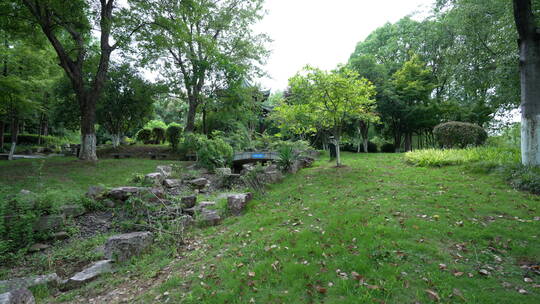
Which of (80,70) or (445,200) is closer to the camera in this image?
(445,200)

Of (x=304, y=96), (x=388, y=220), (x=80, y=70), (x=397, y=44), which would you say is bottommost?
(x=388, y=220)

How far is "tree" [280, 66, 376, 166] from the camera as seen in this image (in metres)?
9.12

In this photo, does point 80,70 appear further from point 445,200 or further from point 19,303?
point 445,200

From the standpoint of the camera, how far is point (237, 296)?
3.08 metres

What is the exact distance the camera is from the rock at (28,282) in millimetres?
3432

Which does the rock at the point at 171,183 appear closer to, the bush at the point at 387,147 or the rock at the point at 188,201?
the rock at the point at 188,201

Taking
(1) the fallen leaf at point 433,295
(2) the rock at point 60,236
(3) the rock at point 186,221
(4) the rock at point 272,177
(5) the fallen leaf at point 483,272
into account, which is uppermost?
(4) the rock at point 272,177

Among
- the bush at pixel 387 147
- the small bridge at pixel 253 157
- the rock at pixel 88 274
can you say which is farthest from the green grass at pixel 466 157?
the bush at pixel 387 147

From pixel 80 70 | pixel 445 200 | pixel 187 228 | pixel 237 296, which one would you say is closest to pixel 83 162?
pixel 80 70

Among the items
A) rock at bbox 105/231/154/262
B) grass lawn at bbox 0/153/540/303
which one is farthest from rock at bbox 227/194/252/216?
rock at bbox 105/231/154/262

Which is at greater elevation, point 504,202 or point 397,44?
point 397,44

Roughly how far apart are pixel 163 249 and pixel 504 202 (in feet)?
24.4

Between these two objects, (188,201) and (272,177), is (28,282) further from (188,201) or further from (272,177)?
(272,177)

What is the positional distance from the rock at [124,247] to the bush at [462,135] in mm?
14101
